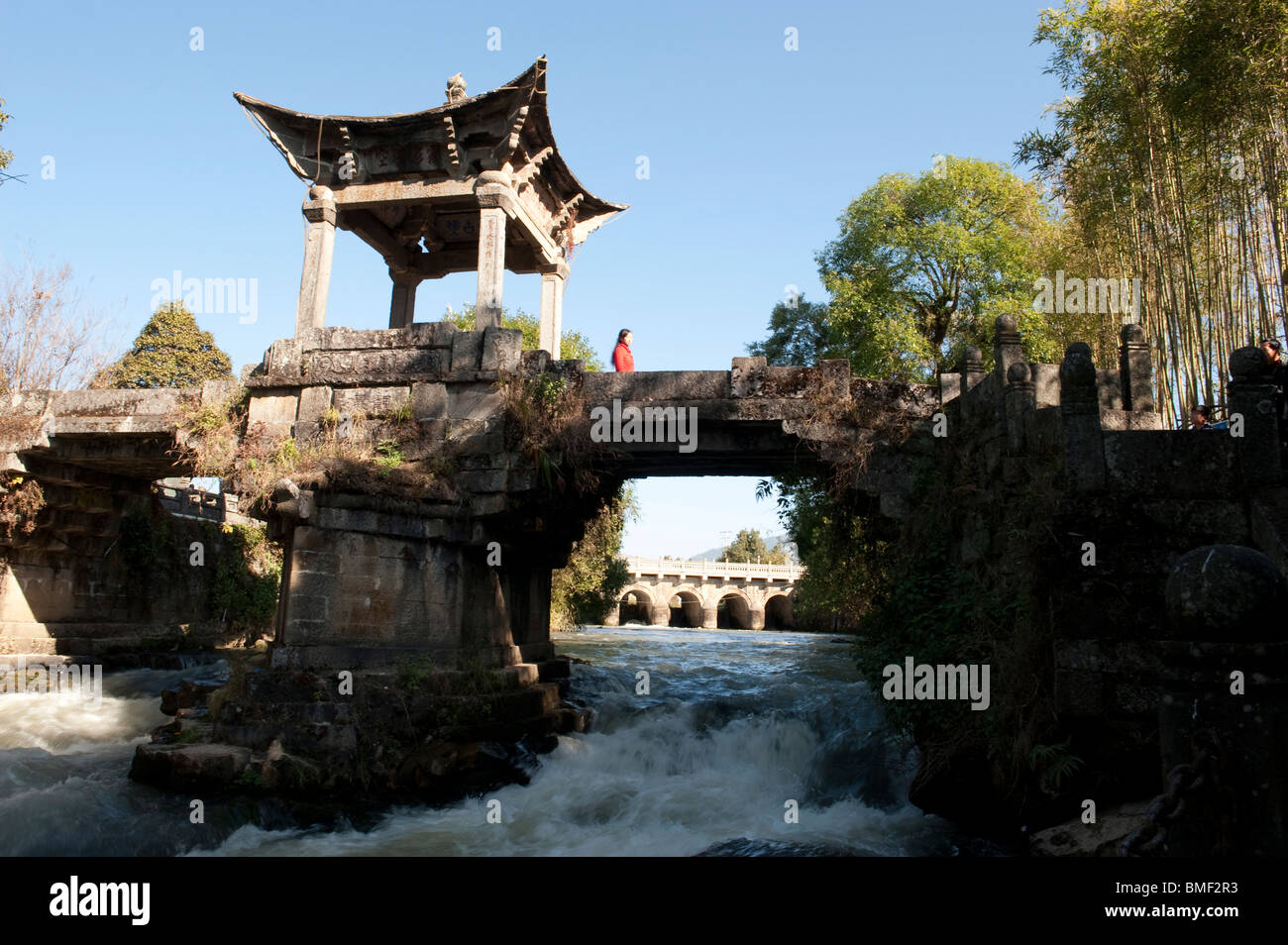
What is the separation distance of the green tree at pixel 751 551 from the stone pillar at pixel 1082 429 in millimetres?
71879

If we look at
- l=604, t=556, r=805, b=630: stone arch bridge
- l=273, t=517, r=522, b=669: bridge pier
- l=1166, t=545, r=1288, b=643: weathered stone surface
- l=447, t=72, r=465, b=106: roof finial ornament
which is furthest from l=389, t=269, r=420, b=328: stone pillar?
l=604, t=556, r=805, b=630: stone arch bridge

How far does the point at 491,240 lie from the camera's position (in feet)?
38.2

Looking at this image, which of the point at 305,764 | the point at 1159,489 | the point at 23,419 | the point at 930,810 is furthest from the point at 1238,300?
the point at 23,419

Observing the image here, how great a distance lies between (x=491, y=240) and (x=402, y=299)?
3.78 meters

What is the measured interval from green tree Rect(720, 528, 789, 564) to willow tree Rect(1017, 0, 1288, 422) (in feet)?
211

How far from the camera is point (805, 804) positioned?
909cm

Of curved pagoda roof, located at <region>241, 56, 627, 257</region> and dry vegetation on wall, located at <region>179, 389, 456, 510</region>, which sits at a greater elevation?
curved pagoda roof, located at <region>241, 56, 627, 257</region>

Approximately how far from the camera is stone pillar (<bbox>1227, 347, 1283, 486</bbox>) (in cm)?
578

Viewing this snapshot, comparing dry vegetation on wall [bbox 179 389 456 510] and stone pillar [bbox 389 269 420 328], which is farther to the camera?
stone pillar [bbox 389 269 420 328]

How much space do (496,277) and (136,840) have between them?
7.87 metres

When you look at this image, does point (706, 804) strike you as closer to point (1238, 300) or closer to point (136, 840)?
point (136, 840)

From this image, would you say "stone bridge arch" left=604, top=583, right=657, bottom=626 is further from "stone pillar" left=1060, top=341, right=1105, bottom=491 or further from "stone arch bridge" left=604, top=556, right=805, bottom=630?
"stone pillar" left=1060, top=341, right=1105, bottom=491

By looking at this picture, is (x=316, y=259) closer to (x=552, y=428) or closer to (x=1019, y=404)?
(x=552, y=428)

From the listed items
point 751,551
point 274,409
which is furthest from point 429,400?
point 751,551
